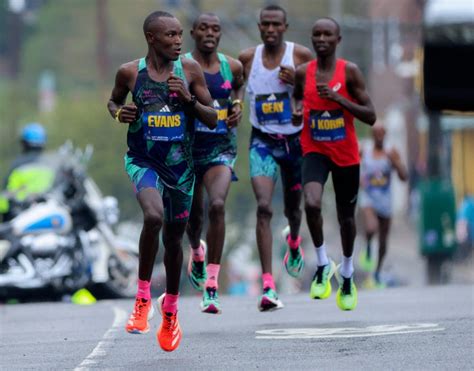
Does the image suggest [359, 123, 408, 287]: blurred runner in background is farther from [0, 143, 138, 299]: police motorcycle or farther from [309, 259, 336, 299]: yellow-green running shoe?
[309, 259, 336, 299]: yellow-green running shoe

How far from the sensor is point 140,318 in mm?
10344

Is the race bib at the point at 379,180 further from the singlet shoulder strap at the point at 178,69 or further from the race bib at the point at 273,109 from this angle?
the singlet shoulder strap at the point at 178,69

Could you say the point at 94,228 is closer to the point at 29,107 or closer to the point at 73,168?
the point at 73,168

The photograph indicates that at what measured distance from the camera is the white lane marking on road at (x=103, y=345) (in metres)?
9.91

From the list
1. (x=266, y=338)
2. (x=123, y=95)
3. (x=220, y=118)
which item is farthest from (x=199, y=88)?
(x=220, y=118)

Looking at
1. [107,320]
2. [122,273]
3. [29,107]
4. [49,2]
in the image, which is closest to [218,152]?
[107,320]

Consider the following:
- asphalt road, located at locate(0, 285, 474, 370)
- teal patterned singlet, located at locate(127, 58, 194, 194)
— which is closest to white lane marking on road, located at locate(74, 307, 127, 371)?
asphalt road, located at locate(0, 285, 474, 370)

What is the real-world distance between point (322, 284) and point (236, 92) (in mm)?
1660

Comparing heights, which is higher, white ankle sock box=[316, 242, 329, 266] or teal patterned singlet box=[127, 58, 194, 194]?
teal patterned singlet box=[127, 58, 194, 194]

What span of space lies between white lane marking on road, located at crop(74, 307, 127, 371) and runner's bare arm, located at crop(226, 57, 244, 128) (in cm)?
184

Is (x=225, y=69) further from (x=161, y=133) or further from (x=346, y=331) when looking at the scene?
(x=161, y=133)

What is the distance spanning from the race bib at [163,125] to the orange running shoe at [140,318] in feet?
3.42

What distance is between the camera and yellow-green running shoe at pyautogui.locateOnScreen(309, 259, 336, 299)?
12984mm

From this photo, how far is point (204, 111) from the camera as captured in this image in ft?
33.9
